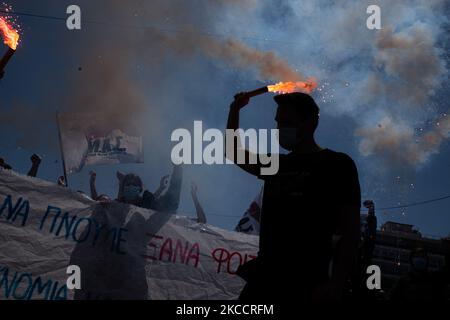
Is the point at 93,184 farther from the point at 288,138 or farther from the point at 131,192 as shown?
the point at 288,138

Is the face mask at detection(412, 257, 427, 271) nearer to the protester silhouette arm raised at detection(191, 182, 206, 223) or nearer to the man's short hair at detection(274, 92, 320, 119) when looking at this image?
the protester silhouette arm raised at detection(191, 182, 206, 223)

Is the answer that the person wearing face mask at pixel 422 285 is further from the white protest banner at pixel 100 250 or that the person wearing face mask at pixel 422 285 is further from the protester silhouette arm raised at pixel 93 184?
the protester silhouette arm raised at pixel 93 184

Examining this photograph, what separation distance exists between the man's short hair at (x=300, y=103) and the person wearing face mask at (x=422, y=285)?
5.38 metres

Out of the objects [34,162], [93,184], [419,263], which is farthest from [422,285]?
[34,162]

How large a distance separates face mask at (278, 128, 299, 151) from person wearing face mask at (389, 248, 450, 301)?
5.34 m

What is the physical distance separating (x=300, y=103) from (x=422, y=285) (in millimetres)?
5654

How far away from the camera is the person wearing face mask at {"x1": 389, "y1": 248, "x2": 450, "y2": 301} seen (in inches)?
273

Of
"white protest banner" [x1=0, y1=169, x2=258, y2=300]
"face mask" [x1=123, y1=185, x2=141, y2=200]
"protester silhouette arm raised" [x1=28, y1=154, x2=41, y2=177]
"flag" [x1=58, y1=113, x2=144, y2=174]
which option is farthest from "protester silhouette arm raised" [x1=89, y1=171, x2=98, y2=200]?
"white protest banner" [x1=0, y1=169, x2=258, y2=300]

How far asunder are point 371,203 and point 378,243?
2584 cm

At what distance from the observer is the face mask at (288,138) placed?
2.69 m

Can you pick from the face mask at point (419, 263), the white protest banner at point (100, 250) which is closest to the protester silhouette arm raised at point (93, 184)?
the white protest banner at point (100, 250)

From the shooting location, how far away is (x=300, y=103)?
8.80 ft
